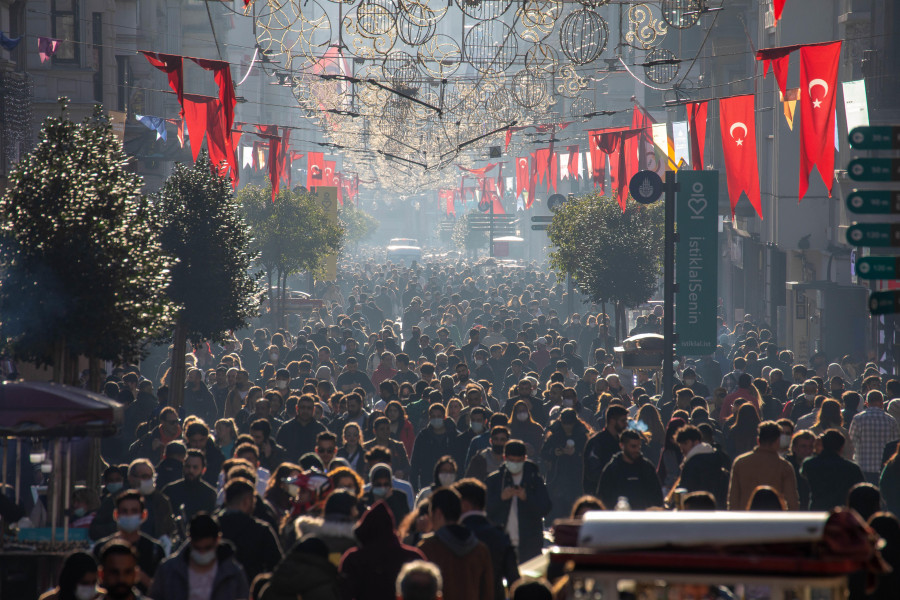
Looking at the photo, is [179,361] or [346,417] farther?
[179,361]

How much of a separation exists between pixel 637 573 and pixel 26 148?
66.8 ft

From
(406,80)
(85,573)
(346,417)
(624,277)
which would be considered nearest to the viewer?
(85,573)

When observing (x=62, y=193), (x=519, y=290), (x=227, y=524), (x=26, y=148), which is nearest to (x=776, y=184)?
(x=519, y=290)

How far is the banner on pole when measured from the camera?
2011 cm

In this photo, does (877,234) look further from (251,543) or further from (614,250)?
(614,250)

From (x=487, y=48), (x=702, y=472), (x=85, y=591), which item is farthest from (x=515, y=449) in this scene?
(x=487, y=48)

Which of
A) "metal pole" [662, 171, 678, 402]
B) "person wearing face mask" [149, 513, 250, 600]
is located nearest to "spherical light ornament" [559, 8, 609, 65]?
"metal pole" [662, 171, 678, 402]

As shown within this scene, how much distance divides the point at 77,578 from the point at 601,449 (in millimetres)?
5762

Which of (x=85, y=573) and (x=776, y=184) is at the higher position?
(x=776, y=184)

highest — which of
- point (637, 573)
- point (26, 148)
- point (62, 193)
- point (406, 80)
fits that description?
point (406, 80)

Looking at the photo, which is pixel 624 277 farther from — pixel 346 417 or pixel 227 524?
pixel 227 524

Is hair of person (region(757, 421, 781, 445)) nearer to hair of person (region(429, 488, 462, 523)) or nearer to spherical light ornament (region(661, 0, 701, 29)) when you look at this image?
hair of person (region(429, 488, 462, 523))

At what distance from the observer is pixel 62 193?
12750mm

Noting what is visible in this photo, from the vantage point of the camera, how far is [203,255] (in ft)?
61.1
